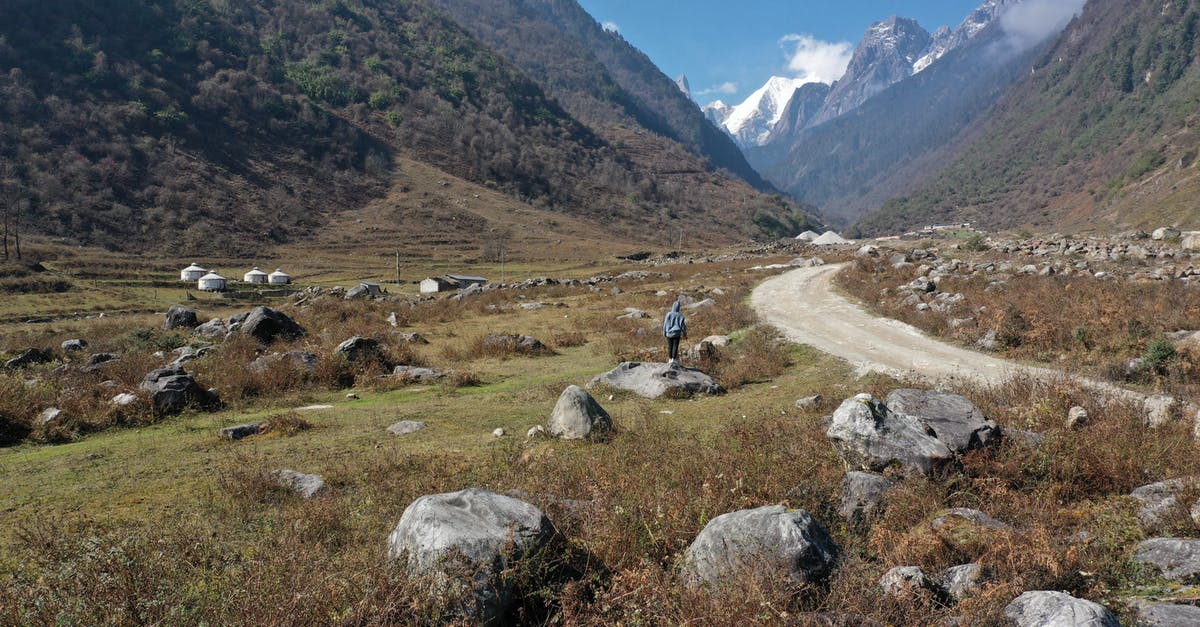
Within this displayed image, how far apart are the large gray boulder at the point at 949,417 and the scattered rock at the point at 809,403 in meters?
1.95

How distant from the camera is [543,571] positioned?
4.61 m

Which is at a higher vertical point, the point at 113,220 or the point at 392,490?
the point at 113,220

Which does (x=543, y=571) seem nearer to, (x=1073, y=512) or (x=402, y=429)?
(x=1073, y=512)

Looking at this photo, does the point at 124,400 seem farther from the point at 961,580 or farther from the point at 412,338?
the point at 961,580

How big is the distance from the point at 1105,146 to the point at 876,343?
173570mm

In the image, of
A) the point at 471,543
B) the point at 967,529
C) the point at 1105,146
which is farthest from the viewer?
the point at 1105,146

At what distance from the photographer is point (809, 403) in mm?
10477

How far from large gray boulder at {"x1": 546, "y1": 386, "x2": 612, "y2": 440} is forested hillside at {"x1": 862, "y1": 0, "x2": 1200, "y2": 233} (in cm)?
8669

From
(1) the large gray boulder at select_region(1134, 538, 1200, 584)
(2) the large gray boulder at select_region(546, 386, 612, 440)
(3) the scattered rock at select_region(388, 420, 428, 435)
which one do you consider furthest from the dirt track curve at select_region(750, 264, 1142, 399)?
(3) the scattered rock at select_region(388, 420, 428, 435)

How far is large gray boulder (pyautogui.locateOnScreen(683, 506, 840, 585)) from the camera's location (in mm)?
4434

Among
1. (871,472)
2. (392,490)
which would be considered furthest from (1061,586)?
(392,490)

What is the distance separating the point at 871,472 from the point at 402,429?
7675mm

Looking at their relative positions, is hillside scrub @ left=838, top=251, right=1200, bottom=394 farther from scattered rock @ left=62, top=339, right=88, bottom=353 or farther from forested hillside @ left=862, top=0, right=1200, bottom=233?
forested hillside @ left=862, top=0, right=1200, bottom=233

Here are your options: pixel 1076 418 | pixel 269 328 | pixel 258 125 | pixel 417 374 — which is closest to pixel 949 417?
pixel 1076 418
